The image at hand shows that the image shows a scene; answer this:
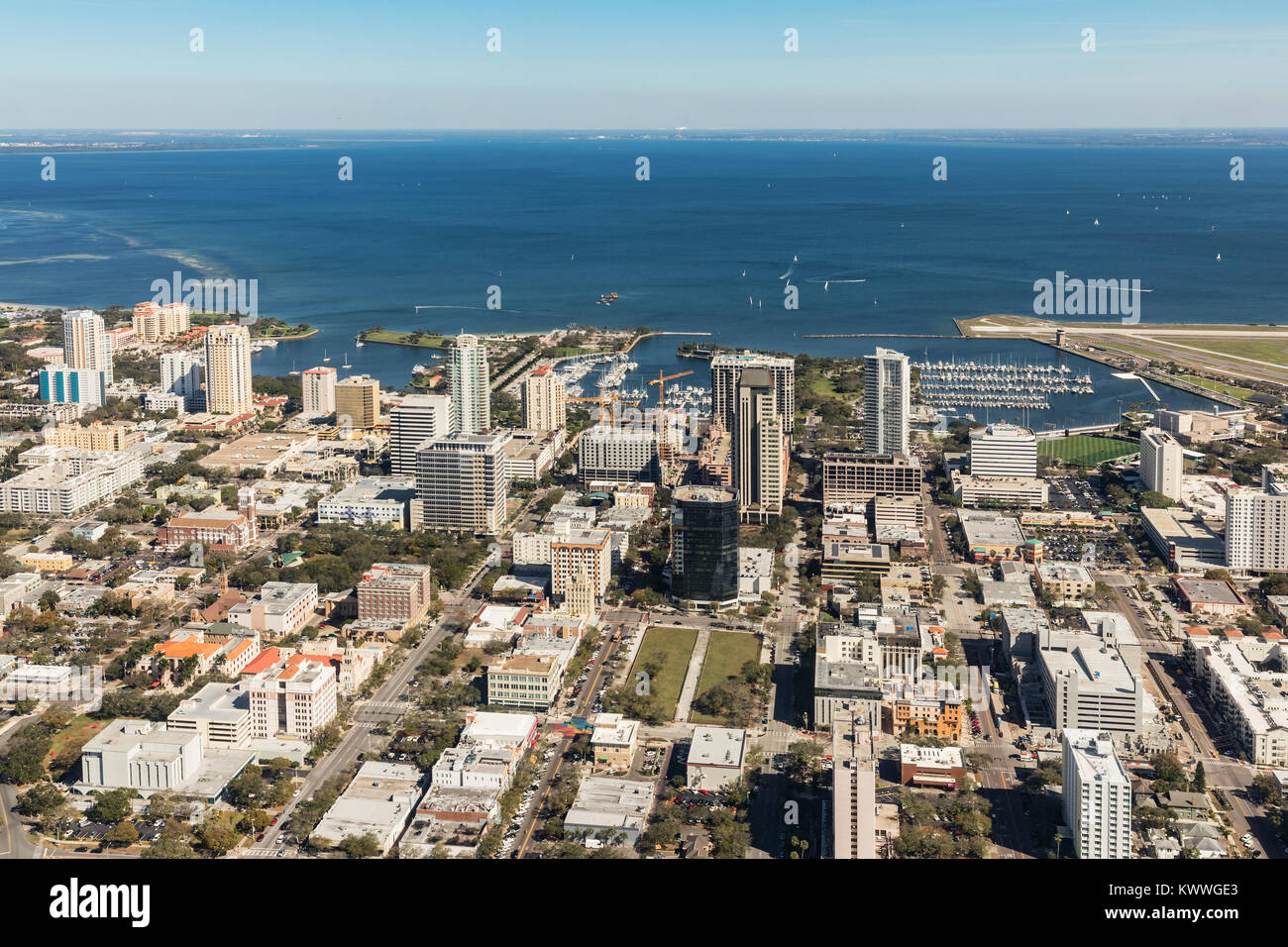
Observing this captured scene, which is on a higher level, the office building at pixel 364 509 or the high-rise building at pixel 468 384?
the high-rise building at pixel 468 384

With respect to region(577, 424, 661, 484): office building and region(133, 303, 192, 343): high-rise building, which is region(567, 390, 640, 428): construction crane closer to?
region(577, 424, 661, 484): office building

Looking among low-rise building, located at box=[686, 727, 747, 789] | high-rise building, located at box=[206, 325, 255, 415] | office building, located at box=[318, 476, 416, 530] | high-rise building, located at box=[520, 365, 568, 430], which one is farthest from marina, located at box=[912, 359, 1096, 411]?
low-rise building, located at box=[686, 727, 747, 789]

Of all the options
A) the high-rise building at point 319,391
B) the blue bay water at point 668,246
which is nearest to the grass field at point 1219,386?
the blue bay water at point 668,246

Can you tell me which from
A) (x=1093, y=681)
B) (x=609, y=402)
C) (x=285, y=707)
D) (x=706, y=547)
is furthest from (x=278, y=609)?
(x=609, y=402)

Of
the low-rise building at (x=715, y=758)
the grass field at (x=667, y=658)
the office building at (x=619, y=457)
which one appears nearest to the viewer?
the low-rise building at (x=715, y=758)

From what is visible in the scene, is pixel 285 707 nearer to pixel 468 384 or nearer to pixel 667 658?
pixel 667 658

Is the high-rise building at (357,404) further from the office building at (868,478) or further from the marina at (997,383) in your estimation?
the marina at (997,383)
